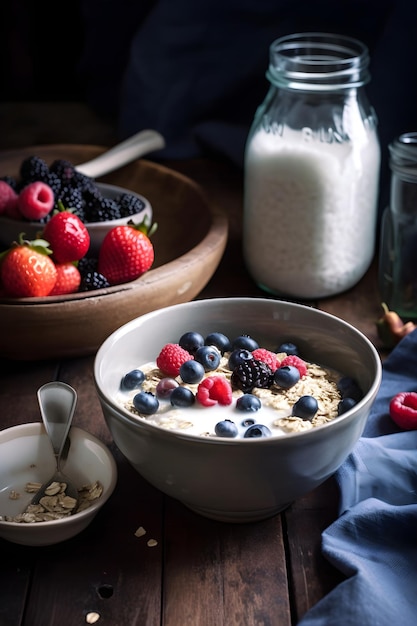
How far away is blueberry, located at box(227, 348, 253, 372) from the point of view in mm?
1030

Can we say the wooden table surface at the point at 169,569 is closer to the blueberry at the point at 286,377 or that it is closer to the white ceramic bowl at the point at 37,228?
the blueberry at the point at 286,377

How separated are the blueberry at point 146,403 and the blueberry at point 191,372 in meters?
0.05

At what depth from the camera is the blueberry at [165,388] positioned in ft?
3.24

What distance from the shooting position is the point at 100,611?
833 millimetres

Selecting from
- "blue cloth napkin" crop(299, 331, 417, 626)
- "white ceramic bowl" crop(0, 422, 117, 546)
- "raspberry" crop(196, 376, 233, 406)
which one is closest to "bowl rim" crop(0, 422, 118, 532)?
"white ceramic bowl" crop(0, 422, 117, 546)

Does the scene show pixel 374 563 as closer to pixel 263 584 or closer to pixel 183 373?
pixel 263 584

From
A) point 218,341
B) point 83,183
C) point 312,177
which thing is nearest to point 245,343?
point 218,341

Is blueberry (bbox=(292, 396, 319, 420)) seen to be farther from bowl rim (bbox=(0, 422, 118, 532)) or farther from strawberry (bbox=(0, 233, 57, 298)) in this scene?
strawberry (bbox=(0, 233, 57, 298))

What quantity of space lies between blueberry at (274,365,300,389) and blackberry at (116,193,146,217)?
495mm

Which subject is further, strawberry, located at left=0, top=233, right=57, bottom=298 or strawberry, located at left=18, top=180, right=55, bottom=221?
strawberry, located at left=18, top=180, right=55, bottom=221

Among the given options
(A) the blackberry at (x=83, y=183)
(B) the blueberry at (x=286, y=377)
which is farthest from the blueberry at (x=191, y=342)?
(A) the blackberry at (x=83, y=183)

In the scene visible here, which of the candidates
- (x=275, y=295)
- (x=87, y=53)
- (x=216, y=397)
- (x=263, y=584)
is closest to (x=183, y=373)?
(x=216, y=397)

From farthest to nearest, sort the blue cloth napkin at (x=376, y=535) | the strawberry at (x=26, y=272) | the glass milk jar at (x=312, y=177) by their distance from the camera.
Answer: the glass milk jar at (x=312, y=177) → the strawberry at (x=26, y=272) → the blue cloth napkin at (x=376, y=535)

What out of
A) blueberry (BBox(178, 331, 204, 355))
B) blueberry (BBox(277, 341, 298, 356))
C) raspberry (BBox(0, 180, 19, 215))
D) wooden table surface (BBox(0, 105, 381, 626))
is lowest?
wooden table surface (BBox(0, 105, 381, 626))
